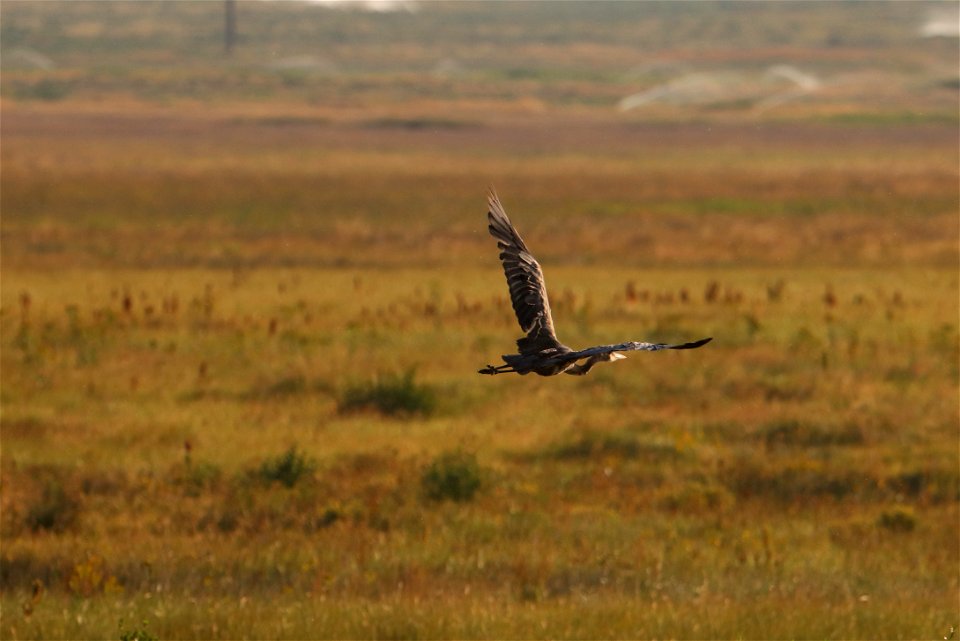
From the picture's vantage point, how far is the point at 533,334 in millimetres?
9281

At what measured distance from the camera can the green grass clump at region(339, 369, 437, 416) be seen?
2245 cm

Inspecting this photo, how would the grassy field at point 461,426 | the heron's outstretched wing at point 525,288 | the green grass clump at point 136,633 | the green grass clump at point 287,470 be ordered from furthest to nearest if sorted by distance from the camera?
the green grass clump at point 287,470
the grassy field at point 461,426
the green grass clump at point 136,633
the heron's outstretched wing at point 525,288

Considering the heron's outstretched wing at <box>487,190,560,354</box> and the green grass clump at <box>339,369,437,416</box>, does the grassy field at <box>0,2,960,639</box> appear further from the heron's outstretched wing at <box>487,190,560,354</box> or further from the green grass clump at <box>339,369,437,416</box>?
the heron's outstretched wing at <box>487,190,560,354</box>

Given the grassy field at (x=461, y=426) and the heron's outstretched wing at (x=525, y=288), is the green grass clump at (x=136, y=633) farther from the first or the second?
the heron's outstretched wing at (x=525, y=288)

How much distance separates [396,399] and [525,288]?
1280 centimetres

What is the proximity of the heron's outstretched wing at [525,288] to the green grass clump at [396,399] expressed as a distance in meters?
12.1

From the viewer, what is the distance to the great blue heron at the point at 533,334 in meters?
8.30

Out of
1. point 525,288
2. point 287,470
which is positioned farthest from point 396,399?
point 525,288

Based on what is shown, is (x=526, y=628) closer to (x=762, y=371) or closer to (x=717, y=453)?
(x=717, y=453)

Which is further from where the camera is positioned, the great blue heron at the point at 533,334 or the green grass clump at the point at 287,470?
the green grass clump at the point at 287,470

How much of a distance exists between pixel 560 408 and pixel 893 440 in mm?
3900

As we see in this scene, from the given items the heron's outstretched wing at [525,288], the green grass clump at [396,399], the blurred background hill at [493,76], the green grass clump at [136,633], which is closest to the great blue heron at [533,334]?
the heron's outstretched wing at [525,288]

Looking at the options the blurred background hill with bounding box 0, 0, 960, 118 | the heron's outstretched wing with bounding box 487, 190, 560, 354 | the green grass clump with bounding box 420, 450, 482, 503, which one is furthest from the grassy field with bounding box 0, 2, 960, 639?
the blurred background hill with bounding box 0, 0, 960, 118

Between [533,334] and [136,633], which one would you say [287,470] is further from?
[533,334]
